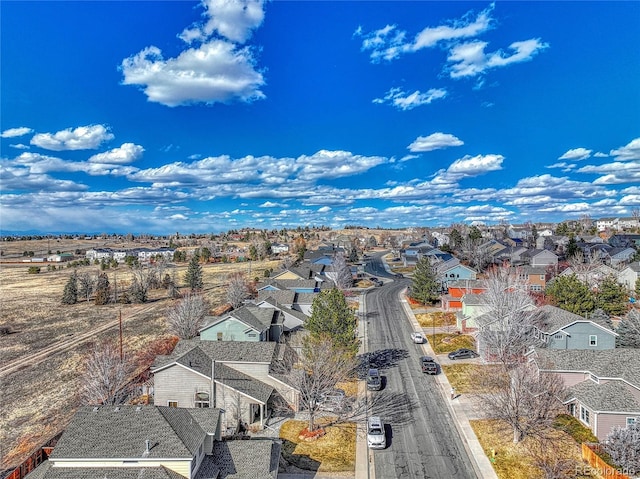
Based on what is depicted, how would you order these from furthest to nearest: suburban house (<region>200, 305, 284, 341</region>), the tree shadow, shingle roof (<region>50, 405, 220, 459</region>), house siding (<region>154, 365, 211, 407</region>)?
suburban house (<region>200, 305, 284, 341</region>)
the tree shadow
house siding (<region>154, 365, 211, 407</region>)
shingle roof (<region>50, 405, 220, 459</region>)

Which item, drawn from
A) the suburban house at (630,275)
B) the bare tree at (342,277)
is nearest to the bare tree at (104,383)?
the bare tree at (342,277)

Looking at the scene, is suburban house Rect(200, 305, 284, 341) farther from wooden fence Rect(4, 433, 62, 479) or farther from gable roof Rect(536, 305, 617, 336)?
gable roof Rect(536, 305, 617, 336)

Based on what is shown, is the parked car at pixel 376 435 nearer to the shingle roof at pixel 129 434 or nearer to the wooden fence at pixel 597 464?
the shingle roof at pixel 129 434

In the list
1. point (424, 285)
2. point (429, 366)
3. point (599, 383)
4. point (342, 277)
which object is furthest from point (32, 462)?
point (342, 277)

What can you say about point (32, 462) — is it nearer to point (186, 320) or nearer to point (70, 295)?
point (186, 320)

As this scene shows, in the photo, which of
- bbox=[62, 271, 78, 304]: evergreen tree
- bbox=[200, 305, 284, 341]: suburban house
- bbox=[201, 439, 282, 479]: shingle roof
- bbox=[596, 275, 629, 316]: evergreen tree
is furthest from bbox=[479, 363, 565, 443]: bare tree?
bbox=[62, 271, 78, 304]: evergreen tree
